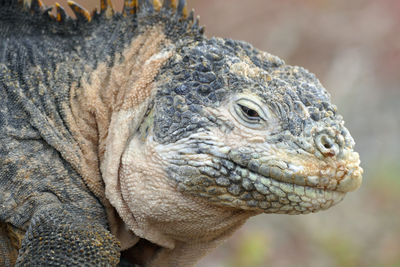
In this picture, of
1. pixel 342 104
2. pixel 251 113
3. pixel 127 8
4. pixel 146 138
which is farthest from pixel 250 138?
pixel 342 104

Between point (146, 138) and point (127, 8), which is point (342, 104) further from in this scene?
point (146, 138)

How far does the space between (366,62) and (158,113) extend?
1113cm

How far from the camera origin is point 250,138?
400 centimetres

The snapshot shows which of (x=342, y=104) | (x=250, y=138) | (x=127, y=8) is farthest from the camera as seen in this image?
(x=342, y=104)

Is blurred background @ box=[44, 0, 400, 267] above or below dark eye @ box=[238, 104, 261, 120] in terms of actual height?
above

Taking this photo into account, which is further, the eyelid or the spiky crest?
the spiky crest

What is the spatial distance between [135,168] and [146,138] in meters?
0.23

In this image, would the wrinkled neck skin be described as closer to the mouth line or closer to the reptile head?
the reptile head

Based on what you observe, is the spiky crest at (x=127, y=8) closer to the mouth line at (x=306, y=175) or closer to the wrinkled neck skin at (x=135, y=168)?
the wrinkled neck skin at (x=135, y=168)

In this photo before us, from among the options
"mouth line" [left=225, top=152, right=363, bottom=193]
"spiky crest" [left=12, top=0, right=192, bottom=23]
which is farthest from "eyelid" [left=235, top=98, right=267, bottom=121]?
"spiky crest" [left=12, top=0, right=192, bottom=23]

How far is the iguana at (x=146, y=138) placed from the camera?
12.9 ft

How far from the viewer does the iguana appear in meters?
3.93

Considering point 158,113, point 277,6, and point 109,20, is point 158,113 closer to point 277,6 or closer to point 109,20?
point 109,20

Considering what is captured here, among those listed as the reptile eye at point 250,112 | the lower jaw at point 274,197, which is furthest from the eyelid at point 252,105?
the lower jaw at point 274,197
